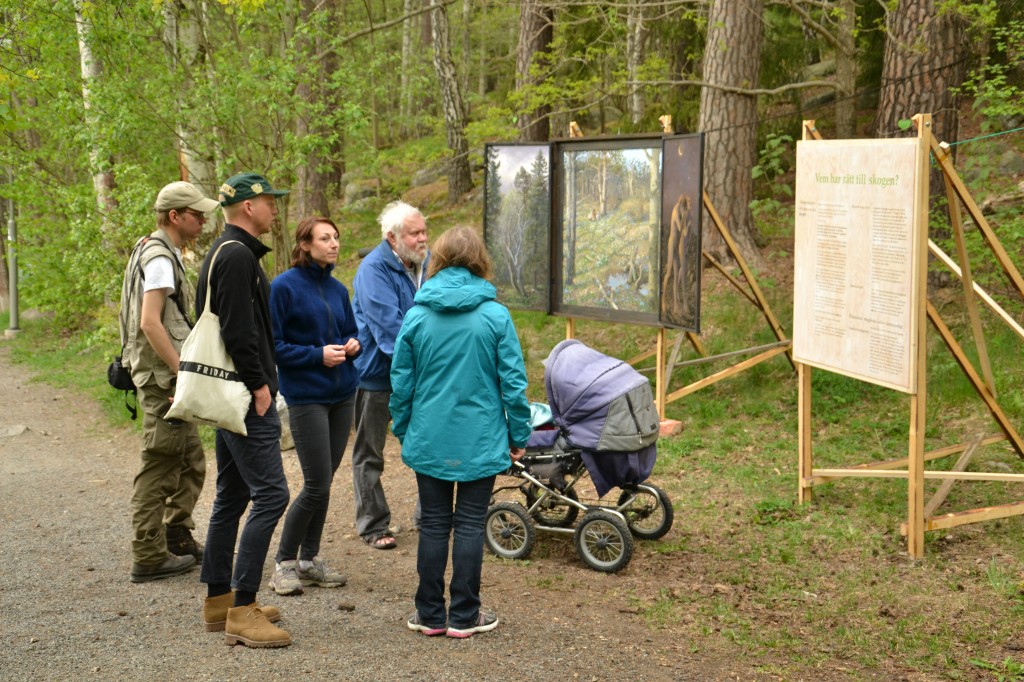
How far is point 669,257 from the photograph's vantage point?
7.79m

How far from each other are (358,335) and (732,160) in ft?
20.9

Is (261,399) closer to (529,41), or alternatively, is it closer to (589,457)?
(589,457)

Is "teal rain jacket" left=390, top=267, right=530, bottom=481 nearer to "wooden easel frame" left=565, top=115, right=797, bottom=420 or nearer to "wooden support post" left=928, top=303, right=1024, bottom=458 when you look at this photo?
"wooden support post" left=928, top=303, right=1024, bottom=458

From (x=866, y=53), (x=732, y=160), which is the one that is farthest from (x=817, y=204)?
(x=866, y=53)

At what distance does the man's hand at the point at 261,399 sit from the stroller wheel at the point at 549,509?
2012mm

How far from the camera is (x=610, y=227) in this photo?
8.27 meters

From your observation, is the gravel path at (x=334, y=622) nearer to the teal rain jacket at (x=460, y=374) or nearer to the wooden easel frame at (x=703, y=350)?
the teal rain jacket at (x=460, y=374)

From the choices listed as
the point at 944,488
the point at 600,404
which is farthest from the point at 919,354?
the point at 600,404

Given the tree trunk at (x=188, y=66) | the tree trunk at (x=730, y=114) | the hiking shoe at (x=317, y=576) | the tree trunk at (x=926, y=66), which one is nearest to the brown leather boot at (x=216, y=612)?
the hiking shoe at (x=317, y=576)

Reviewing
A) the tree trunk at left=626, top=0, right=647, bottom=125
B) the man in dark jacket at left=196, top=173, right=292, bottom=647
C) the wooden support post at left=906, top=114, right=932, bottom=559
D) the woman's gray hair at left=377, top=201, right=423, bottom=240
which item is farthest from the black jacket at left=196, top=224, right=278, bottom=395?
the tree trunk at left=626, top=0, right=647, bottom=125

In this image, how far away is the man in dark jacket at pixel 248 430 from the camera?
4.22 meters

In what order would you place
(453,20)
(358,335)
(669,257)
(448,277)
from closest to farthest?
(448,277) < (358,335) < (669,257) < (453,20)

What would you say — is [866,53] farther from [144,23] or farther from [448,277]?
[448,277]

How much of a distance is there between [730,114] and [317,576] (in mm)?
7483
